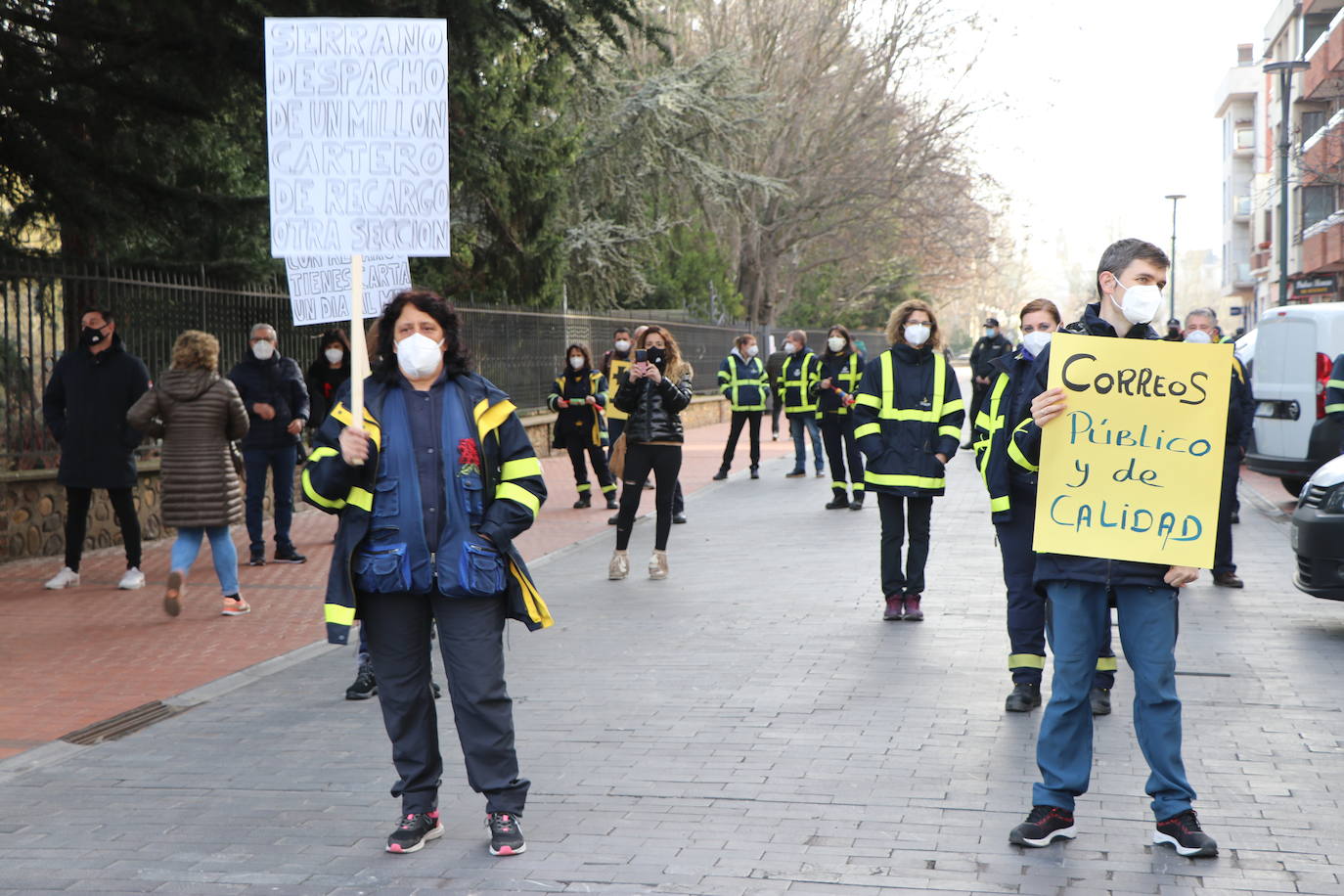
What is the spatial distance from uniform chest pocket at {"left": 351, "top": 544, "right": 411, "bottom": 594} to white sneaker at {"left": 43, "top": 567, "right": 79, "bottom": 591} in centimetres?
666

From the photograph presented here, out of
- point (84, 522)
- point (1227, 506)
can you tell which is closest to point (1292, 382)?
point (1227, 506)

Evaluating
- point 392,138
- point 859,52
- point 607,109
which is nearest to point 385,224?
point 392,138

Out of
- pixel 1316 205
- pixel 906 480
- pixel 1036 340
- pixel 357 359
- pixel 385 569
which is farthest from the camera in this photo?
pixel 1316 205

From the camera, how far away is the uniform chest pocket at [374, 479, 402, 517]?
469cm

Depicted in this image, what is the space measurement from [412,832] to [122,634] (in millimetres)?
4731

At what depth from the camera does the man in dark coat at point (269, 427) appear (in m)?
11.8

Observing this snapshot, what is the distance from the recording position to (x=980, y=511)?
15180 millimetres

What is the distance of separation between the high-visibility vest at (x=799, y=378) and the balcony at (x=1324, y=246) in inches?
967

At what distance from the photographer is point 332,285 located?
682cm

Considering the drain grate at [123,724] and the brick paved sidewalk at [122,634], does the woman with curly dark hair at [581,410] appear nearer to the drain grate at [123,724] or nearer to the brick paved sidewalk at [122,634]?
the brick paved sidewalk at [122,634]

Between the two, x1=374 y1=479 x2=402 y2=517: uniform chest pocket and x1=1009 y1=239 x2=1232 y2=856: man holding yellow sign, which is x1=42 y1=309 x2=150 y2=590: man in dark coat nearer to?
x1=374 y1=479 x2=402 y2=517: uniform chest pocket

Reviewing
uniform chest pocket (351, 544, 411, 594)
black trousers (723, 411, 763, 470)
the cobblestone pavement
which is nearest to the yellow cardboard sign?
the cobblestone pavement

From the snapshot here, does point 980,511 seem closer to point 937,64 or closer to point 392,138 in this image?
point 392,138

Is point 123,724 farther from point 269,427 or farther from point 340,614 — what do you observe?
point 269,427
